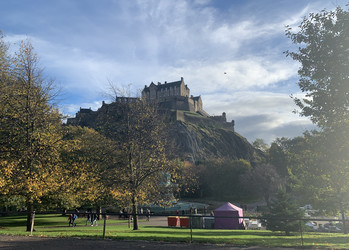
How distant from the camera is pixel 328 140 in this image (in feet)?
44.2

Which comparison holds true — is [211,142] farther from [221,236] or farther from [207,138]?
[221,236]

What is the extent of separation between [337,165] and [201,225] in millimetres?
16317

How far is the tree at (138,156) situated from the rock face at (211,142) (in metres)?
84.6

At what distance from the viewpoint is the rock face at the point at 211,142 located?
369ft

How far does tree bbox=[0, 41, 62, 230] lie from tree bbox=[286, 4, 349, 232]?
1526 cm

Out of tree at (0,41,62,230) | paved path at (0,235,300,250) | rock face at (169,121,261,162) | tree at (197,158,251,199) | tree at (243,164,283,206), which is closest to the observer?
paved path at (0,235,300,250)

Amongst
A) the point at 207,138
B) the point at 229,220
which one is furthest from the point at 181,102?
the point at 229,220

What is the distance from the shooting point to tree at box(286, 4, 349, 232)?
43.9 feet

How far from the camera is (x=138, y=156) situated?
21062 millimetres

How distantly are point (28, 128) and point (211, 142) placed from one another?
375 ft

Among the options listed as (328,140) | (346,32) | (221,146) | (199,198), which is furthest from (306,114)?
(221,146)

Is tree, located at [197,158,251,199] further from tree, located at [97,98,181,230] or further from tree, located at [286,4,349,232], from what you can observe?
tree, located at [286,4,349,232]

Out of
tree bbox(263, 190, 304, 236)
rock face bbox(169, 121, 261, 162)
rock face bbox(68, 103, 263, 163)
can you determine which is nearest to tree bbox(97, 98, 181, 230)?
tree bbox(263, 190, 304, 236)

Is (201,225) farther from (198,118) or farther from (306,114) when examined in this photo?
(198,118)
